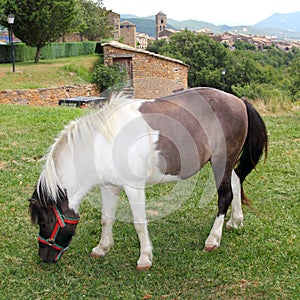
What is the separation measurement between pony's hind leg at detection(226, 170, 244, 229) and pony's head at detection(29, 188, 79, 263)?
163 centimetres

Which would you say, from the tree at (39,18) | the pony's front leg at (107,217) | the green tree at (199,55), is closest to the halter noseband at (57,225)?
the pony's front leg at (107,217)

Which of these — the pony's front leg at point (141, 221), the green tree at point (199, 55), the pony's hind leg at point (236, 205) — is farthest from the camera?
the green tree at point (199, 55)

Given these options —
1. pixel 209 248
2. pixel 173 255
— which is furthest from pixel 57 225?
pixel 209 248

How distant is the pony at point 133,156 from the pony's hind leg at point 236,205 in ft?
1.11

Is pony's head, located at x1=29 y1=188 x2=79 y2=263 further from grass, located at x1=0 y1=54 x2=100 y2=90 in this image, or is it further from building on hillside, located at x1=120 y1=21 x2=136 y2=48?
building on hillside, located at x1=120 y1=21 x2=136 y2=48

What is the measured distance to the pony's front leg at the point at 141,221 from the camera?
121 inches

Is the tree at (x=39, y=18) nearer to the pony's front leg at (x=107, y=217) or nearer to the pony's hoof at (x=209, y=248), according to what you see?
the pony's front leg at (x=107, y=217)

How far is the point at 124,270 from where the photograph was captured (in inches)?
126

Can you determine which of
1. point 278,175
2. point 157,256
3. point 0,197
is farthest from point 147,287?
point 278,175

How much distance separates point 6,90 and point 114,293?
12.1 meters

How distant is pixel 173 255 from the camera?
344cm

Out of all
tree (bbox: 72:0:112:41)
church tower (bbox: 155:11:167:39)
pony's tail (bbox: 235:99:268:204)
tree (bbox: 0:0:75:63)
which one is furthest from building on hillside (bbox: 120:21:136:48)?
church tower (bbox: 155:11:167:39)

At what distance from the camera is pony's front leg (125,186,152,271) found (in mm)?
3072

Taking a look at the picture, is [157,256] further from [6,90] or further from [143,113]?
[6,90]
